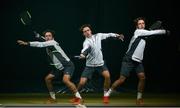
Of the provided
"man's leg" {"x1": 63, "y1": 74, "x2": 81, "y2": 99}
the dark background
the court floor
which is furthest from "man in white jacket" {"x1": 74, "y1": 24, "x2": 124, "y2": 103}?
the dark background

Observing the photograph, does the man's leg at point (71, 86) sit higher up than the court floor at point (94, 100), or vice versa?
the man's leg at point (71, 86)

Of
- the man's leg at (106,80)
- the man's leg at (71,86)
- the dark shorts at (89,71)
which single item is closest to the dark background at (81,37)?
the man's leg at (106,80)

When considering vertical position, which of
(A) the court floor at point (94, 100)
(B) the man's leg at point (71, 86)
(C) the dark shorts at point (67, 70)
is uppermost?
(C) the dark shorts at point (67, 70)

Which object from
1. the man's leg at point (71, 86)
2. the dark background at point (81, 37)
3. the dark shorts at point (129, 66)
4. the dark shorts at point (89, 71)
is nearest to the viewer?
the man's leg at point (71, 86)

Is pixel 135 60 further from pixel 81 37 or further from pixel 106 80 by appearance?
pixel 81 37

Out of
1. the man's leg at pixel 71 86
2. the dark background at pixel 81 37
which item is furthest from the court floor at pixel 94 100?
the dark background at pixel 81 37

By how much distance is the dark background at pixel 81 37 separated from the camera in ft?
57.5

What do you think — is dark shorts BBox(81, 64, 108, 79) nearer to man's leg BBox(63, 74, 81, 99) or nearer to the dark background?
man's leg BBox(63, 74, 81, 99)

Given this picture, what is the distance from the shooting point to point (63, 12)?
17656 millimetres

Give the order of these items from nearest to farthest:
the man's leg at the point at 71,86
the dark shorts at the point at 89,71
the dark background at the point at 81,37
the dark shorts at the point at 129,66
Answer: the man's leg at the point at 71,86 < the dark shorts at the point at 89,71 < the dark shorts at the point at 129,66 < the dark background at the point at 81,37

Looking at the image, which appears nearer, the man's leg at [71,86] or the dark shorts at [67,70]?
the man's leg at [71,86]

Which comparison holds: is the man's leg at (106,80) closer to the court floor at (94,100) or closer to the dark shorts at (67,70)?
the court floor at (94,100)

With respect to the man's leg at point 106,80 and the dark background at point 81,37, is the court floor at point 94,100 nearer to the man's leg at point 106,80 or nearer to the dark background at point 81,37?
the man's leg at point 106,80

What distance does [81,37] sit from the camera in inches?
699
